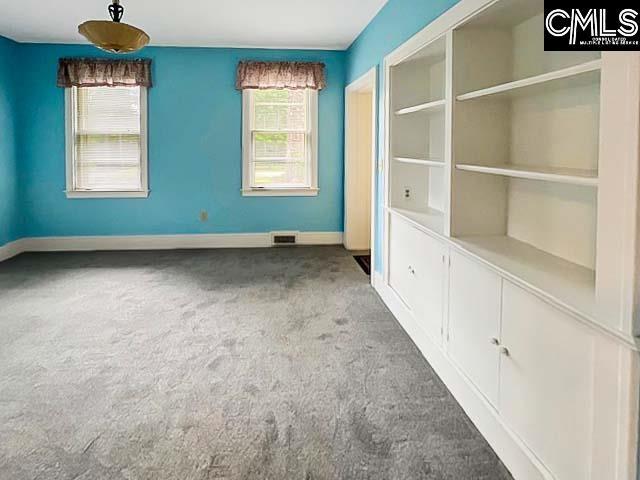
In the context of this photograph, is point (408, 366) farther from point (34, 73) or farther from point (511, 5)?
point (34, 73)

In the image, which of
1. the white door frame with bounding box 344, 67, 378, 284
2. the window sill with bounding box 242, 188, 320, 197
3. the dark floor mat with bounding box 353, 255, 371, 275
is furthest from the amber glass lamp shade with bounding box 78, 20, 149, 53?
the window sill with bounding box 242, 188, 320, 197

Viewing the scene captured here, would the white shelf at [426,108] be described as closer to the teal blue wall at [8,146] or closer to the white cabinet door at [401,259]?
the white cabinet door at [401,259]

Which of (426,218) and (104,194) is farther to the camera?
(104,194)

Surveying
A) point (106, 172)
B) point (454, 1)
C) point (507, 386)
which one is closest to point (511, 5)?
point (454, 1)

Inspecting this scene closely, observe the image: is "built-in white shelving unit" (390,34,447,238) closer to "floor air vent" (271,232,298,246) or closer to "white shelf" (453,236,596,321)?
"white shelf" (453,236,596,321)

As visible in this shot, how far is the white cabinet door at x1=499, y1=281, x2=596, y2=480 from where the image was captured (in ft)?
6.42

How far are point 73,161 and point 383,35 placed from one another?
4156 mm

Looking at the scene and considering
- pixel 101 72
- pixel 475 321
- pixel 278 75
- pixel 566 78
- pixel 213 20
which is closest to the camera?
pixel 566 78

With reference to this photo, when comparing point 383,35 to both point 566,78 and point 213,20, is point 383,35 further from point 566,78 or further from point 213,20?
point 566,78

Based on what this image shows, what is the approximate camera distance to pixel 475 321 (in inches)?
115

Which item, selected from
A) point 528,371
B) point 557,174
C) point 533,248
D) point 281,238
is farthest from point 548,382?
point 281,238

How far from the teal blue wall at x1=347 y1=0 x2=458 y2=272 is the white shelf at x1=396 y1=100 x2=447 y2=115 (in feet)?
1.56

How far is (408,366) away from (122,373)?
5.25ft

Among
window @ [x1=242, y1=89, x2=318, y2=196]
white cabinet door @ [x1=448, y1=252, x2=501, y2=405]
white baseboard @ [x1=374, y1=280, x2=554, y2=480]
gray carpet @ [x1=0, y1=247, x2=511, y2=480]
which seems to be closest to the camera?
white baseboard @ [x1=374, y1=280, x2=554, y2=480]
